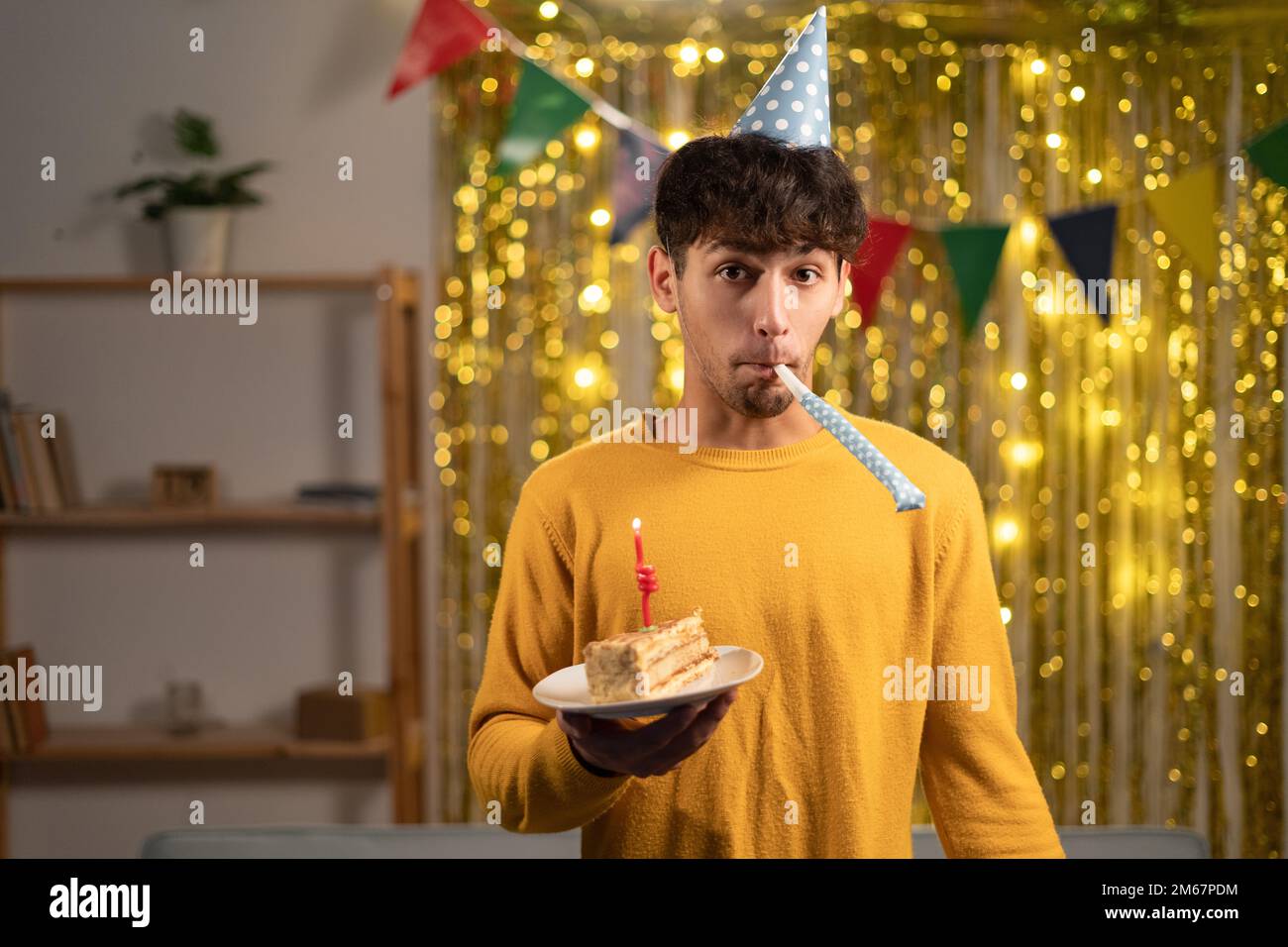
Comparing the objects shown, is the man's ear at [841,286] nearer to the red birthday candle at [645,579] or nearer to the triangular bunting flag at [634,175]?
the red birthday candle at [645,579]

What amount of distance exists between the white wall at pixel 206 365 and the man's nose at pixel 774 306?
172 cm

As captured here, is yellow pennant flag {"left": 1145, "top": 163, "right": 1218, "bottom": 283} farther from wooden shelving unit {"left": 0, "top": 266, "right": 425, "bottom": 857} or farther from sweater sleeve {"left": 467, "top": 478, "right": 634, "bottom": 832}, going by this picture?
sweater sleeve {"left": 467, "top": 478, "right": 634, "bottom": 832}

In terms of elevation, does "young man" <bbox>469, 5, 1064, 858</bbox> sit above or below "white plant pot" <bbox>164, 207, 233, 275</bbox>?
below

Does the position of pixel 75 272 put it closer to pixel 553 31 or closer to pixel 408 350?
pixel 408 350

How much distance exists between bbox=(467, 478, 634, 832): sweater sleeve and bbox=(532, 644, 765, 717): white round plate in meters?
0.07

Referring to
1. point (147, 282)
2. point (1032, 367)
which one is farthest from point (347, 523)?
point (1032, 367)

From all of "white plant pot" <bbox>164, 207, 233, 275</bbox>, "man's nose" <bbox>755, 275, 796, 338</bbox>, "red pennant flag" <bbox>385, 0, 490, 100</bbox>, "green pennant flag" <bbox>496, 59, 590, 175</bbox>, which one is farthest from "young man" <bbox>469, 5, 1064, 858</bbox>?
"white plant pot" <bbox>164, 207, 233, 275</bbox>

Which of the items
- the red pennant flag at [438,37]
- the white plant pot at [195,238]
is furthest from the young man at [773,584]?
the white plant pot at [195,238]

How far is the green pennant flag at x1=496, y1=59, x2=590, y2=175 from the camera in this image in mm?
2232

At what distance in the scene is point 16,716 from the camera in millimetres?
2416

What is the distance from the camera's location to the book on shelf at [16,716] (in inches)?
94.9
